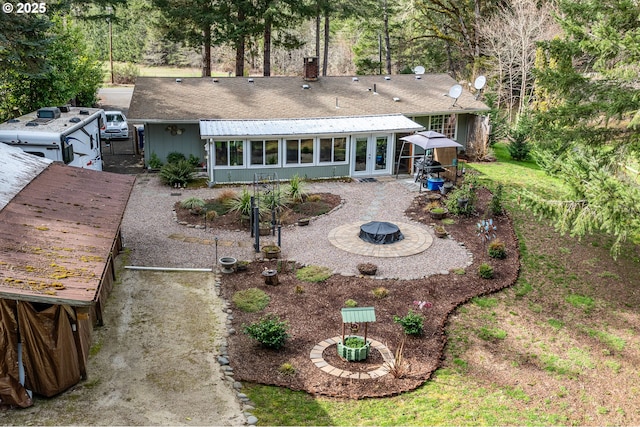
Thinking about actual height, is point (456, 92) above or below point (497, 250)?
above

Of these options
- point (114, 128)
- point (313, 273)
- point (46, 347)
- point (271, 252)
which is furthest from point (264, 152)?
point (46, 347)

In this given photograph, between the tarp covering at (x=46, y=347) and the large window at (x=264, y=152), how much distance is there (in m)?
14.1

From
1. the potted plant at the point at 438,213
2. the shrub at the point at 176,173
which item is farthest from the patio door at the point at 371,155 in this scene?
the shrub at the point at 176,173

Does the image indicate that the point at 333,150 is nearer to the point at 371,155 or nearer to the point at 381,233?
the point at 371,155

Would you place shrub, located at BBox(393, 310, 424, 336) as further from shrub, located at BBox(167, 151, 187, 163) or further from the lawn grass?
shrub, located at BBox(167, 151, 187, 163)

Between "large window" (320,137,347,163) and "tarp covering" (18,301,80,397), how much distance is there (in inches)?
605

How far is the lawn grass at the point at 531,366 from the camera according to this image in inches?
359

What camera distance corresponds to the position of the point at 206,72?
34.3 metres

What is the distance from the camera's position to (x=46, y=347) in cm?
872

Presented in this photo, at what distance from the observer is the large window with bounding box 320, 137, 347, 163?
75.7 ft

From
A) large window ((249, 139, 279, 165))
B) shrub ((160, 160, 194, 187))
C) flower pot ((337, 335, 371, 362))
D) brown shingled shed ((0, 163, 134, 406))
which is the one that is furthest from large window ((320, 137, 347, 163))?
flower pot ((337, 335, 371, 362))

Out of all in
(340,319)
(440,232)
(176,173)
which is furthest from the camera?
(176,173)

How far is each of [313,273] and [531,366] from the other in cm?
568

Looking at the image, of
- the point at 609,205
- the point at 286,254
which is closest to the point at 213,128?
the point at 286,254
